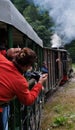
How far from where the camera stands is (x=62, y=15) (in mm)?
43656

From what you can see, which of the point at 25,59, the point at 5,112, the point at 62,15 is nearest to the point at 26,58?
→ the point at 25,59

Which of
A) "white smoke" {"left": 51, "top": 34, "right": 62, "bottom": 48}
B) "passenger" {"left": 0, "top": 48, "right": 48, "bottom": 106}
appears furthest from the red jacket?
"white smoke" {"left": 51, "top": 34, "right": 62, "bottom": 48}

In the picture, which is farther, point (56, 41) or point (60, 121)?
point (56, 41)

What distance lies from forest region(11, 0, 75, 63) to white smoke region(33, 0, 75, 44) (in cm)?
155

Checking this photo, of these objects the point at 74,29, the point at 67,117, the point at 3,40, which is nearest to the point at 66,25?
the point at 74,29

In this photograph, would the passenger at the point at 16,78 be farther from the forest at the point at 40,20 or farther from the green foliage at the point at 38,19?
the green foliage at the point at 38,19

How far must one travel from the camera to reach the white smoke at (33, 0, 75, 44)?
4175 centimetres

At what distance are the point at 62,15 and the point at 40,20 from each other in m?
8.02

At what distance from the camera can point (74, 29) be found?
46000 mm

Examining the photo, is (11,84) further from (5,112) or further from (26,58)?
(5,112)

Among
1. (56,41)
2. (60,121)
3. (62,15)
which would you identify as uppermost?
(62,15)

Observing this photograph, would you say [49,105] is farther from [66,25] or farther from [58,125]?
[66,25]

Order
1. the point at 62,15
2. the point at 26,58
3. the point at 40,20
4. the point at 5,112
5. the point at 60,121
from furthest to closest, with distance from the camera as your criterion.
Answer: the point at 40,20 → the point at 62,15 → the point at 60,121 → the point at 5,112 → the point at 26,58

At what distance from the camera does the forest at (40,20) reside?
46844 mm
